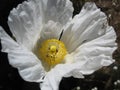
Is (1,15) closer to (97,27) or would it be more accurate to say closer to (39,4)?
(39,4)

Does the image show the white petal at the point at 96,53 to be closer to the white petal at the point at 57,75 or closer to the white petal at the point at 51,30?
the white petal at the point at 57,75

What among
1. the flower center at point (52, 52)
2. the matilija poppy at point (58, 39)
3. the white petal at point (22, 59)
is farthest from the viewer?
the flower center at point (52, 52)

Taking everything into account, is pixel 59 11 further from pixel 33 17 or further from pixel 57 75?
pixel 57 75

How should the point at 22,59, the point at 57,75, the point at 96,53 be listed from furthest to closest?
the point at 96,53 → the point at 57,75 → the point at 22,59

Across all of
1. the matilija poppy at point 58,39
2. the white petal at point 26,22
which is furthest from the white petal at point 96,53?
the white petal at point 26,22

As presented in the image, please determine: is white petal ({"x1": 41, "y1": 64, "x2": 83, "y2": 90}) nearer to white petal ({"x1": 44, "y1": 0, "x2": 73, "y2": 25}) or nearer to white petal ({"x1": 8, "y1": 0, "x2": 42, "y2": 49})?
white petal ({"x1": 8, "y1": 0, "x2": 42, "y2": 49})

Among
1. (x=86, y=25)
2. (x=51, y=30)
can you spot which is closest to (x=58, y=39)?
(x=51, y=30)

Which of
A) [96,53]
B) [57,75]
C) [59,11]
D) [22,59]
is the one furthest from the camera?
[59,11]
